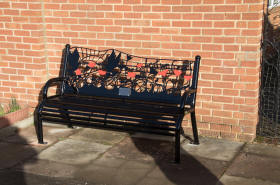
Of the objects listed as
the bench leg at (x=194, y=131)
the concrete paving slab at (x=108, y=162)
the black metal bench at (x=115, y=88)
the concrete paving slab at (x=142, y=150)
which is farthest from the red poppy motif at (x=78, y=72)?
the bench leg at (x=194, y=131)

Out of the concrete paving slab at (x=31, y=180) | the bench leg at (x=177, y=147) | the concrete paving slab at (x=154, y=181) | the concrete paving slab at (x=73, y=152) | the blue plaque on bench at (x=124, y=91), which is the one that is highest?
A: the blue plaque on bench at (x=124, y=91)

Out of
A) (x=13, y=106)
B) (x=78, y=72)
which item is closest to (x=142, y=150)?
(x=78, y=72)

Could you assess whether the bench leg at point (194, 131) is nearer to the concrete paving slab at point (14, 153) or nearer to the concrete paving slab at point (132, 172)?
the concrete paving slab at point (132, 172)

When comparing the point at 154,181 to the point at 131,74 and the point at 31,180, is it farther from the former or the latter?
the point at 131,74

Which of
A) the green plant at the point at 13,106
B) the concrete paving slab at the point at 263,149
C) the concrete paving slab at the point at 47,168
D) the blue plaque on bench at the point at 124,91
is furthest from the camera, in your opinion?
the green plant at the point at 13,106

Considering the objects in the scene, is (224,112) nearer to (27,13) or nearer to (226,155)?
(226,155)

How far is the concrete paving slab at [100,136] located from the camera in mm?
4922

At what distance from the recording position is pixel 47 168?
4.09 metres

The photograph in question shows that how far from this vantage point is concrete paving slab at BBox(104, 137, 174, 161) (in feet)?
14.4

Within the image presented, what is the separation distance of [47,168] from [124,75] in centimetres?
168

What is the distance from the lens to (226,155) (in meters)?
4.46

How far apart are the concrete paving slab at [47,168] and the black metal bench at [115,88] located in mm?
614

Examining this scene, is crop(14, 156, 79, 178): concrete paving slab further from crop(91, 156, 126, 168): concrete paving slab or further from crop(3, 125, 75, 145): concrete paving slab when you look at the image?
crop(3, 125, 75, 145): concrete paving slab

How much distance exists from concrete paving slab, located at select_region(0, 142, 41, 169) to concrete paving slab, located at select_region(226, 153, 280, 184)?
214cm
